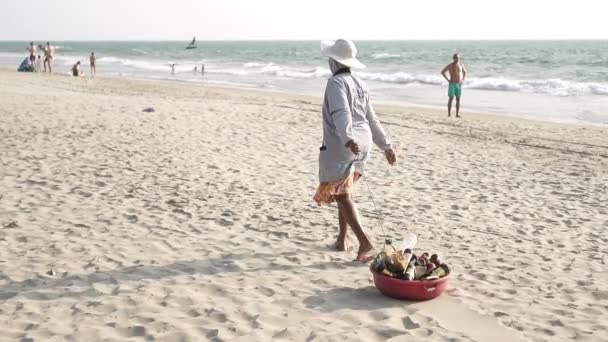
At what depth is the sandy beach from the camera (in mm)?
3494

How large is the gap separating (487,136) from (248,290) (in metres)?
8.58

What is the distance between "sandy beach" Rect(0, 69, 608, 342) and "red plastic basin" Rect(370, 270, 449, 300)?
6 cm

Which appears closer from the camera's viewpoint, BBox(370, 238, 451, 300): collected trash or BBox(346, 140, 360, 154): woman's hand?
BBox(370, 238, 451, 300): collected trash

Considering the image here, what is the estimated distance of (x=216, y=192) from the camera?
21.2 feet

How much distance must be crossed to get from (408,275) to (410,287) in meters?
0.08

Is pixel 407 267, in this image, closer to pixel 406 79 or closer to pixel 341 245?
pixel 341 245

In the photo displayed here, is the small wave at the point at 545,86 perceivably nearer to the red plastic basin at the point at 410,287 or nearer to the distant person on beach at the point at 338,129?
the distant person on beach at the point at 338,129

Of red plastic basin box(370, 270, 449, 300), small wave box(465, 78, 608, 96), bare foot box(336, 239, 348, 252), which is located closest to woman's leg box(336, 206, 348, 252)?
bare foot box(336, 239, 348, 252)

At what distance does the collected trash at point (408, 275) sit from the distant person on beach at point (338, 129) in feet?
1.74

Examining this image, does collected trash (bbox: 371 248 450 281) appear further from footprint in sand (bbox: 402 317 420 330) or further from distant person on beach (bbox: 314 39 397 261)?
distant person on beach (bbox: 314 39 397 261)

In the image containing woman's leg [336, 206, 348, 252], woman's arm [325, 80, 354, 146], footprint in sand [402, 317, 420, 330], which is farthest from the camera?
woman's leg [336, 206, 348, 252]

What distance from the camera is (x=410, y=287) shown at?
12.2 feet

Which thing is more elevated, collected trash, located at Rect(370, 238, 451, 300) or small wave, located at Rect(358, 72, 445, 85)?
small wave, located at Rect(358, 72, 445, 85)

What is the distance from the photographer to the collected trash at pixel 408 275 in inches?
147
